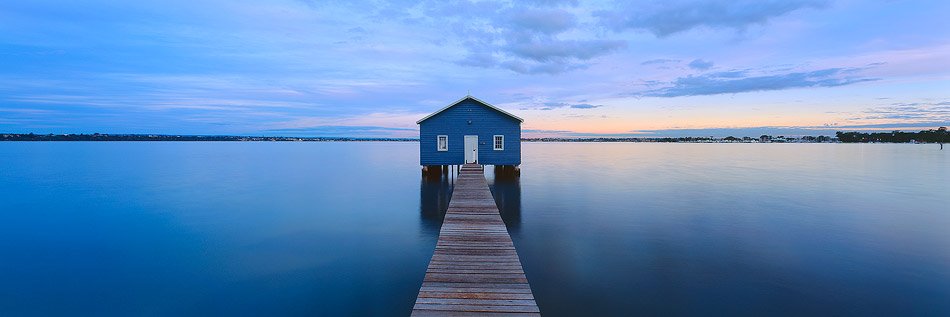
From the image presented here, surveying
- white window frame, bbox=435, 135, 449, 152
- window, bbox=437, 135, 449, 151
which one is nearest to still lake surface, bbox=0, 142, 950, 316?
white window frame, bbox=435, 135, 449, 152

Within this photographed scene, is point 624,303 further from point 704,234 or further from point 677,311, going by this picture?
point 704,234

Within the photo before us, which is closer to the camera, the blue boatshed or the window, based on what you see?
the blue boatshed

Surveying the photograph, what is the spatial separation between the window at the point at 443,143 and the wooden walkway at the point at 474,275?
14.5 meters

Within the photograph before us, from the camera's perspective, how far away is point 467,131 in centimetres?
2600

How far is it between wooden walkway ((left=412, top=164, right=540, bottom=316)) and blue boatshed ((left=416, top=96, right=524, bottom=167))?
1431 centimetres

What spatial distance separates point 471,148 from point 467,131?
3.71 feet

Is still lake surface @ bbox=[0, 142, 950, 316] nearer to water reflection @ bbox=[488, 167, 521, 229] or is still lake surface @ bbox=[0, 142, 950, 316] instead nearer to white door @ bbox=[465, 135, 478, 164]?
water reflection @ bbox=[488, 167, 521, 229]

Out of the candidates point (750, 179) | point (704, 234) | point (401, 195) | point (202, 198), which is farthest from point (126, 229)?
point (750, 179)

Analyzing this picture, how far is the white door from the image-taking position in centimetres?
2605

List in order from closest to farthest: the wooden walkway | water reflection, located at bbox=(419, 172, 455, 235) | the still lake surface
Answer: the wooden walkway
the still lake surface
water reflection, located at bbox=(419, 172, 455, 235)

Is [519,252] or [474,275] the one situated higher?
[474,275]

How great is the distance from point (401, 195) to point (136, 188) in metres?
20.4

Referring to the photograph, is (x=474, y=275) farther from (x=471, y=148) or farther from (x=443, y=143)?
(x=443, y=143)

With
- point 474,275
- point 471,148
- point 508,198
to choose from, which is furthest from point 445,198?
point 474,275
